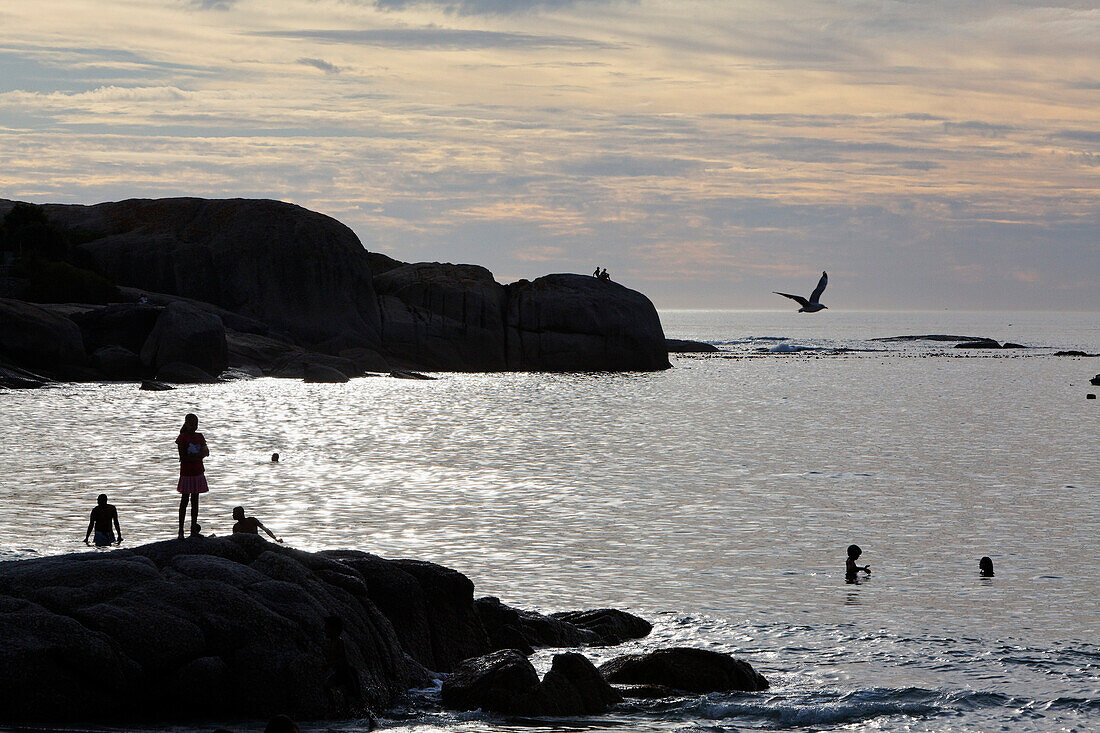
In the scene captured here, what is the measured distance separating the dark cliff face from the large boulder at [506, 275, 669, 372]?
11.5 metres

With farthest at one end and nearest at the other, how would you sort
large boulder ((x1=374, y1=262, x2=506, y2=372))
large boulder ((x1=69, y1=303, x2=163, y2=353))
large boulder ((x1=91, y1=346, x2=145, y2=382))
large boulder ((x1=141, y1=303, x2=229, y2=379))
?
large boulder ((x1=374, y1=262, x2=506, y2=372)) → large boulder ((x1=69, y1=303, x2=163, y2=353)) → large boulder ((x1=141, y1=303, x2=229, y2=379)) → large boulder ((x1=91, y1=346, x2=145, y2=382))

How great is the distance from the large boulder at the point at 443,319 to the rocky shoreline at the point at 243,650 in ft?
228

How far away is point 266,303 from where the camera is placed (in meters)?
80.7

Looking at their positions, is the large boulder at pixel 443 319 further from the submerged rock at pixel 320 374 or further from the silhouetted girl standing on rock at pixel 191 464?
the silhouetted girl standing on rock at pixel 191 464

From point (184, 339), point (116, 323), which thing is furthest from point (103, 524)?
point (116, 323)

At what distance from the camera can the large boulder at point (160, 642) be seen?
12109mm

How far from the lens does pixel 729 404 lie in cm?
6950


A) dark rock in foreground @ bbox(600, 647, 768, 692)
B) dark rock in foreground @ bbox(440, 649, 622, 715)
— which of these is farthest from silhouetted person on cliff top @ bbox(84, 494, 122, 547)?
dark rock in foreground @ bbox(600, 647, 768, 692)

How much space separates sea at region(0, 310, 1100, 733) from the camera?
1562cm

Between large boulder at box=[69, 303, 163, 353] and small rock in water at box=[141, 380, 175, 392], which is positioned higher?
large boulder at box=[69, 303, 163, 353]

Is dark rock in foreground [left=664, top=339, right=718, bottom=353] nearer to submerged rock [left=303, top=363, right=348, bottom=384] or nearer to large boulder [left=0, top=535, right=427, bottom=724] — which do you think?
submerged rock [left=303, top=363, right=348, bottom=384]

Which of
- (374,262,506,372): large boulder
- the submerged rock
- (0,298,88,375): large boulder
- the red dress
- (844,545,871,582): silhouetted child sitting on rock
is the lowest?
(844,545,871,582): silhouetted child sitting on rock

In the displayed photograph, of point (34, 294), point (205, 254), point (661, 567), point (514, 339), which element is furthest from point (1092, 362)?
point (661, 567)

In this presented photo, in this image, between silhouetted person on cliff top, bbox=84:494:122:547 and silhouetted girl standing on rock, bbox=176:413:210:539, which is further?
silhouetted person on cliff top, bbox=84:494:122:547
